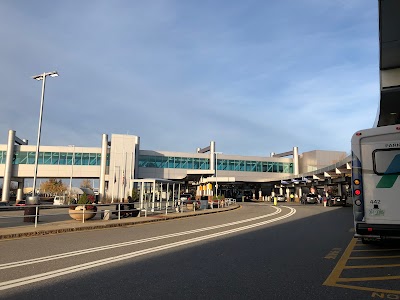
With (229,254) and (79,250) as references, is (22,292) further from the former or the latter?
(229,254)

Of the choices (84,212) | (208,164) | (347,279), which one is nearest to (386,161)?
(347,279)

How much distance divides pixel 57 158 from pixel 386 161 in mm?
69525

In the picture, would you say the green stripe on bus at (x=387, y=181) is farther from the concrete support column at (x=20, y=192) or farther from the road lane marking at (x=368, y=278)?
the concrete support column at (x=20, y=192)

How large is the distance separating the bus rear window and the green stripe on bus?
0.10 metres

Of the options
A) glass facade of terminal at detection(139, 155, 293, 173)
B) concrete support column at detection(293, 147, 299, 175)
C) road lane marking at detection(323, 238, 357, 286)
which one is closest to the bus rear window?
road lane marking at detection(323, 238, 357, 286)

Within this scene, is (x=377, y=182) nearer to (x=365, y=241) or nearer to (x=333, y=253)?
(x=333, y=253)

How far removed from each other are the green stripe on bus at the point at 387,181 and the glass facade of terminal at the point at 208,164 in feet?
223

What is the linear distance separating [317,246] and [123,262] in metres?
5.98

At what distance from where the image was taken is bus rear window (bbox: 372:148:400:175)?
864cm

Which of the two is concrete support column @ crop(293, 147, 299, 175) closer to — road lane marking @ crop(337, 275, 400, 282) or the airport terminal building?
the airport terminal building

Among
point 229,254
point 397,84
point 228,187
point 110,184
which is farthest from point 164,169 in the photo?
point 229,254

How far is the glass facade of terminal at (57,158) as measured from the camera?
67.6 meters

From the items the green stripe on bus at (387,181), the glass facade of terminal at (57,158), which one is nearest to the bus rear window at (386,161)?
the green stripe on bus at (387,181)

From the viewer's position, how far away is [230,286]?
19.8ft
